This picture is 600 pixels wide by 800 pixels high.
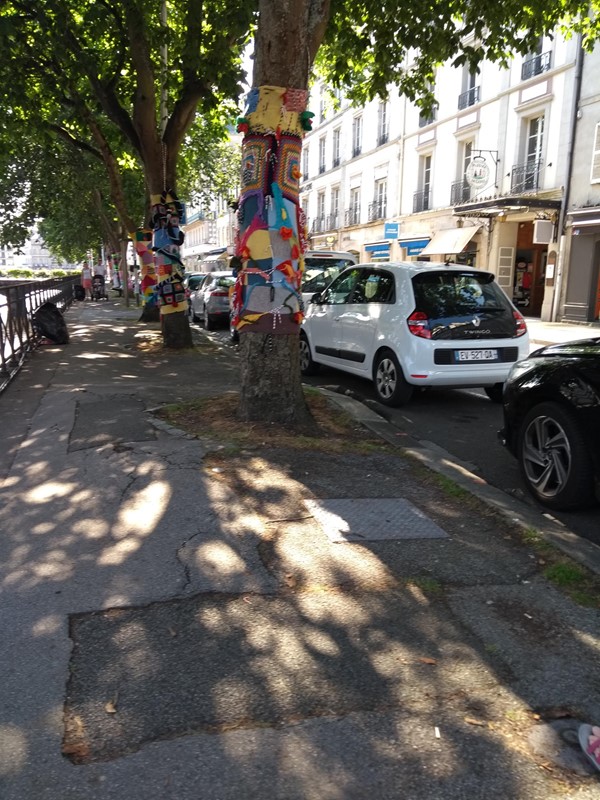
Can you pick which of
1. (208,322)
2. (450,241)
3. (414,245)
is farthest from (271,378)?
(414,245)

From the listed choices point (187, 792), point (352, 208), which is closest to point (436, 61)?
point (187, 792)

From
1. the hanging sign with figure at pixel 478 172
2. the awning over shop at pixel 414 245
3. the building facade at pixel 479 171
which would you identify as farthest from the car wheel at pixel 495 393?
the awning over shop at pixel 414 245

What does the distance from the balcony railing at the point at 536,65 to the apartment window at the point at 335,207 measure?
17270 millimetres

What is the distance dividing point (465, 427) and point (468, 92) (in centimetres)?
2350

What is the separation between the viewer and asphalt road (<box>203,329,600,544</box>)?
486 cm

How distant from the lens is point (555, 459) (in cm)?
457

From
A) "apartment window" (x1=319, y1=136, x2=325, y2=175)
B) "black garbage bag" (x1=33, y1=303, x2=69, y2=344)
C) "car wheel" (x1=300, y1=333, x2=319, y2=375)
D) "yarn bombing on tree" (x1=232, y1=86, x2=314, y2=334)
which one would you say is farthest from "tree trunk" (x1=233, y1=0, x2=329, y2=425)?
"apartment window" (x1=319, y1=136, x2=325, y2=175)

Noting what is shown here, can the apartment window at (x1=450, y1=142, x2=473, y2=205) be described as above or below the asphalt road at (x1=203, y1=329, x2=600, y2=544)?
above

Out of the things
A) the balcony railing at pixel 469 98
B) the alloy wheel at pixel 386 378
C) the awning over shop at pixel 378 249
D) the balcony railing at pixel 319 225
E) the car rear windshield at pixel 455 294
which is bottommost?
the alloy wheel at pixel 386 378

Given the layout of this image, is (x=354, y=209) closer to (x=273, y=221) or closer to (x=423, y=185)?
(x=423, y=185)

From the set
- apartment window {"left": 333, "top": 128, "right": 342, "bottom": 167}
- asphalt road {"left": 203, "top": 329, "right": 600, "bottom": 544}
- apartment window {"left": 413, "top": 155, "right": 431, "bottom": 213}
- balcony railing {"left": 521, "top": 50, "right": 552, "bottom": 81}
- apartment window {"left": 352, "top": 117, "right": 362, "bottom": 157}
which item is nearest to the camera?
asphalt road {"left": 203, "top": 329, "right": 600, "bottom": 544}

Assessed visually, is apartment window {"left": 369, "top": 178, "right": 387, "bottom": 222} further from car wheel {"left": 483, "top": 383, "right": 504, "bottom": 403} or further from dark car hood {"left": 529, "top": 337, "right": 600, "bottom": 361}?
dark car hood {"left": 529, "top": 337, "right": 600, "bottom": 361}

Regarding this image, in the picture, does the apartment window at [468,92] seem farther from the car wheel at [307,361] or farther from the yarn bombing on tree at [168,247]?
the car wheel at [307,361]

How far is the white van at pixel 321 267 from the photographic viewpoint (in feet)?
42.7
